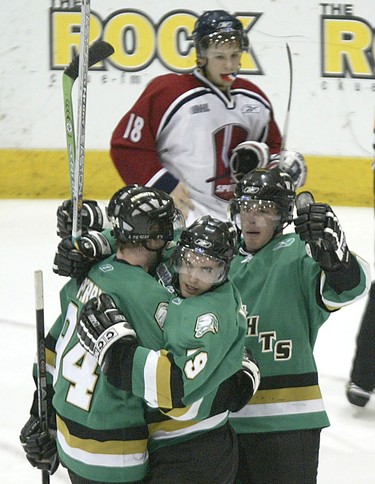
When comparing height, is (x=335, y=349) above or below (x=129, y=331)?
below

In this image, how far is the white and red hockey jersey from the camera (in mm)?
2943

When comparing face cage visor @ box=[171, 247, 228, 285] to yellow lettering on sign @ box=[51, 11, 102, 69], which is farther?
yellow lettering on sign @ box=[51, 11, 102, 69]

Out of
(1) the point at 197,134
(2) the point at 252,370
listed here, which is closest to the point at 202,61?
(1) the point at 197,134

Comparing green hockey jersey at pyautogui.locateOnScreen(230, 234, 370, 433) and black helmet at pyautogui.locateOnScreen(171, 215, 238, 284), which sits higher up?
black helmet at pyautogui.locateOnScreen(171, 215, 238, 284)

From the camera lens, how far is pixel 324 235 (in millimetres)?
1963

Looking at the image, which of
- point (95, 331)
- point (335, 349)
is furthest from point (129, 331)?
point (335, 349)

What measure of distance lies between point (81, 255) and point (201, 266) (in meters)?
0.26

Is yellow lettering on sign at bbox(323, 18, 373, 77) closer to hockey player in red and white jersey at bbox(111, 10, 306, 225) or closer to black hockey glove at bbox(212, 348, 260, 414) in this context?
hockey player in red and white jersey at bbox(111, 10, 306, 225)

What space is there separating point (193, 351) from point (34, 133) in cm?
464

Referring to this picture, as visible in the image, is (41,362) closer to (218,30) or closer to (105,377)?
(105,377)

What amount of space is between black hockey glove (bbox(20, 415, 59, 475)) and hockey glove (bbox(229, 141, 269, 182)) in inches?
36.8

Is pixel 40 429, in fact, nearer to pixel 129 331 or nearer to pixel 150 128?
pixel 129 331

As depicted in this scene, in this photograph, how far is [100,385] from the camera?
6.30 feet

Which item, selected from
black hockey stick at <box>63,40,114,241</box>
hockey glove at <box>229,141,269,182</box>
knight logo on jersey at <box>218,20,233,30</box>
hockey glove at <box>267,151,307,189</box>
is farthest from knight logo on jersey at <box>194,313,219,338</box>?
knight logo on jersey at <box>218,20,233,30</box>
